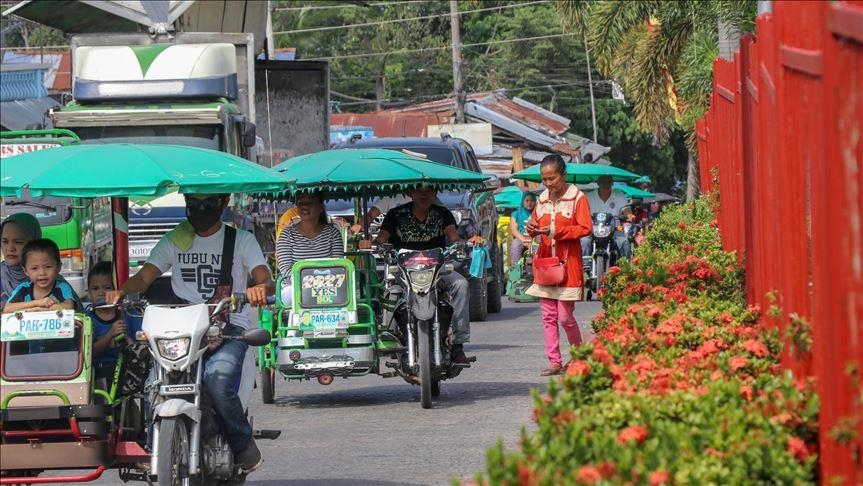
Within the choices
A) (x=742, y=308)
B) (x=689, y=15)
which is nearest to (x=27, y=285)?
(x=742, y=308)

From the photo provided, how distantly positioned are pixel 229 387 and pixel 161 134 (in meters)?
11.7

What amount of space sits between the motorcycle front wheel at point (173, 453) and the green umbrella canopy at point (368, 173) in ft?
14.9

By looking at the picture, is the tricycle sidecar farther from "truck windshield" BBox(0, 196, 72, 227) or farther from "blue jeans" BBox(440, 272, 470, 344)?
"truck windshield" BBox(0, 196, 72, 227)

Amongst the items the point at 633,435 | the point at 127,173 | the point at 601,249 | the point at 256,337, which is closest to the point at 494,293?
the point at 601,249

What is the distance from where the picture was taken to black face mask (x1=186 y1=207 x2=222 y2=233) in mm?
7793

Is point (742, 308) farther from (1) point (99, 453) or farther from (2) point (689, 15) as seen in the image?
(2) point (689, 15)

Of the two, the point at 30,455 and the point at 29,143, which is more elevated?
→ the point at 29,143

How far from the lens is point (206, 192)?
727cm

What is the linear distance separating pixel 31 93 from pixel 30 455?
116ft

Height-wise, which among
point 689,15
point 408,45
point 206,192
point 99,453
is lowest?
point 99,453

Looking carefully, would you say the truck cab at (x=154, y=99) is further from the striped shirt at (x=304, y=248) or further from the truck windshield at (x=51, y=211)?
the striped shirt at (x=304, y=248)

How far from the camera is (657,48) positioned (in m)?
26.0

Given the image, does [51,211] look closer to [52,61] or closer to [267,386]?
[267,386]

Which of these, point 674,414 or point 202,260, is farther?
point 202,260
